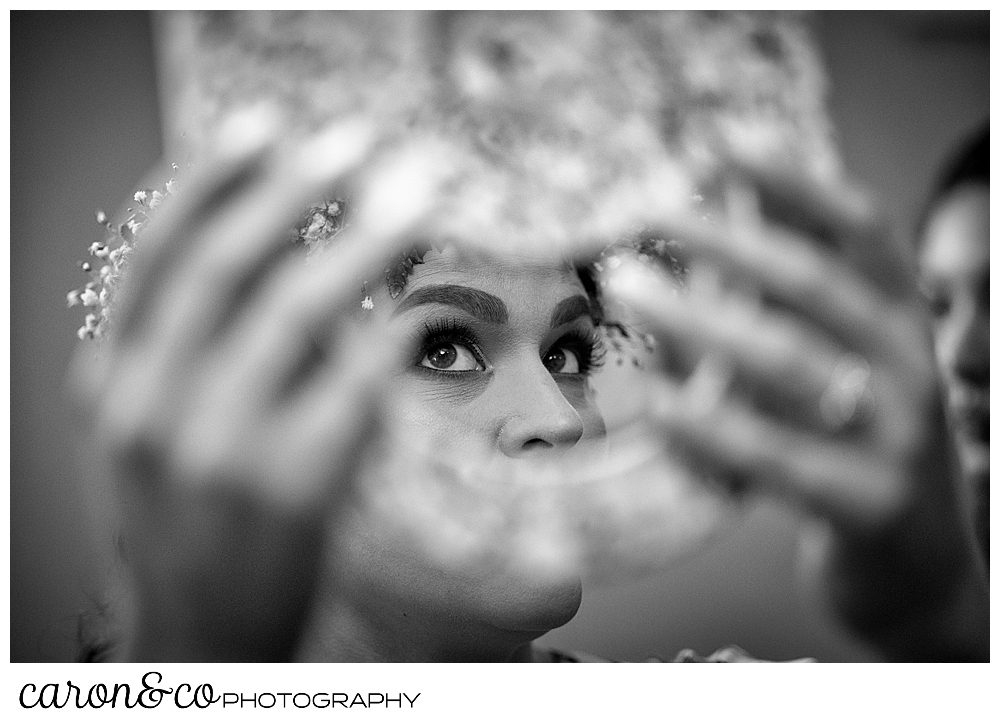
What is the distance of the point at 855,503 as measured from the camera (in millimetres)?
1246

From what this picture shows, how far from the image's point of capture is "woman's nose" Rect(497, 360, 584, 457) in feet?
4.00

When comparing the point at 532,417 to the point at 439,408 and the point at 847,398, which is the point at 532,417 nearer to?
the point at 439,408

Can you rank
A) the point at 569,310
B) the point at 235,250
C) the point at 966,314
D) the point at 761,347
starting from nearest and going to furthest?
the point at 235,250, the point at 761,347, the point at 569,310, the point at 966,314

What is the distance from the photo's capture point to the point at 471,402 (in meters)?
1.23

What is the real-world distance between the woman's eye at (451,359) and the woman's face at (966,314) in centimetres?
87

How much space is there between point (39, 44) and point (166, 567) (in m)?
0.91

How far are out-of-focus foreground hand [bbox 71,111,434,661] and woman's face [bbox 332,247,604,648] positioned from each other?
2.2 inches

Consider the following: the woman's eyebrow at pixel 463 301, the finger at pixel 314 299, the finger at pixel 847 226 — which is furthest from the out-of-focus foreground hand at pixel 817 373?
the finger at pixel 314 299

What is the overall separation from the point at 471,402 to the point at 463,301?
0.14 metres

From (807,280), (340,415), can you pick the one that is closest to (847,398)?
(807,280)

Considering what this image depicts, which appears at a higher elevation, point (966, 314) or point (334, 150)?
point (334, 150)

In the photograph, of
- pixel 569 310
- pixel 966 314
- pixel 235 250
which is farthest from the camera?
pixel 966 314

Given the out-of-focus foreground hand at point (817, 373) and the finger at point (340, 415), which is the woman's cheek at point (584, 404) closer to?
the out-of-focus foreground hand at point (817, 373)
